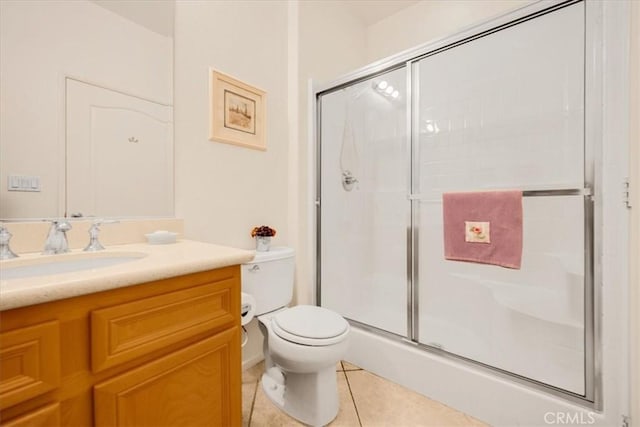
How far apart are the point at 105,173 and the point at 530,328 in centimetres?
222

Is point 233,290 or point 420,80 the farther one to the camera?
point 420,80

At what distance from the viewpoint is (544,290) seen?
147cm

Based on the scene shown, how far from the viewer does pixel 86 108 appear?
111 cm

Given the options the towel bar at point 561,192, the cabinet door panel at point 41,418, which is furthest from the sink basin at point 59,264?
the towel bar at point 561,192

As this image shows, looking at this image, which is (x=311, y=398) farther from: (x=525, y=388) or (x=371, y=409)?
Result: (x=525, y=388)

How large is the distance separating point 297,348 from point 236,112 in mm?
1283

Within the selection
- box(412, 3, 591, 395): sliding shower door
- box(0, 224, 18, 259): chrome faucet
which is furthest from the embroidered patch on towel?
box(0, 224, 18, 259): chrome faucet

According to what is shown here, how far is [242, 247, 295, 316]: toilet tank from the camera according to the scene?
1468 millimetres

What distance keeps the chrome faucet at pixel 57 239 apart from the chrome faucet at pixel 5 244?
86mm

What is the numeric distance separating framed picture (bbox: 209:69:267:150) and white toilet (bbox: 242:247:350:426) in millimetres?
684

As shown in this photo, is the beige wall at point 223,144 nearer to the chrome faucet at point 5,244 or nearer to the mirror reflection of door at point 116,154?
the mirror reflection of door at point 116,154

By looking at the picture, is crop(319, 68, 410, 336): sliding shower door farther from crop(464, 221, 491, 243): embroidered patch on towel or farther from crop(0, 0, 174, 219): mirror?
crop(0, 0, 174, 219): mirror

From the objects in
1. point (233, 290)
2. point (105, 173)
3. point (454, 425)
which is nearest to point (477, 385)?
point (454, 425)

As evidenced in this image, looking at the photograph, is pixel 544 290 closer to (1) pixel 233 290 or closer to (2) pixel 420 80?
(2) pixel 420 80
